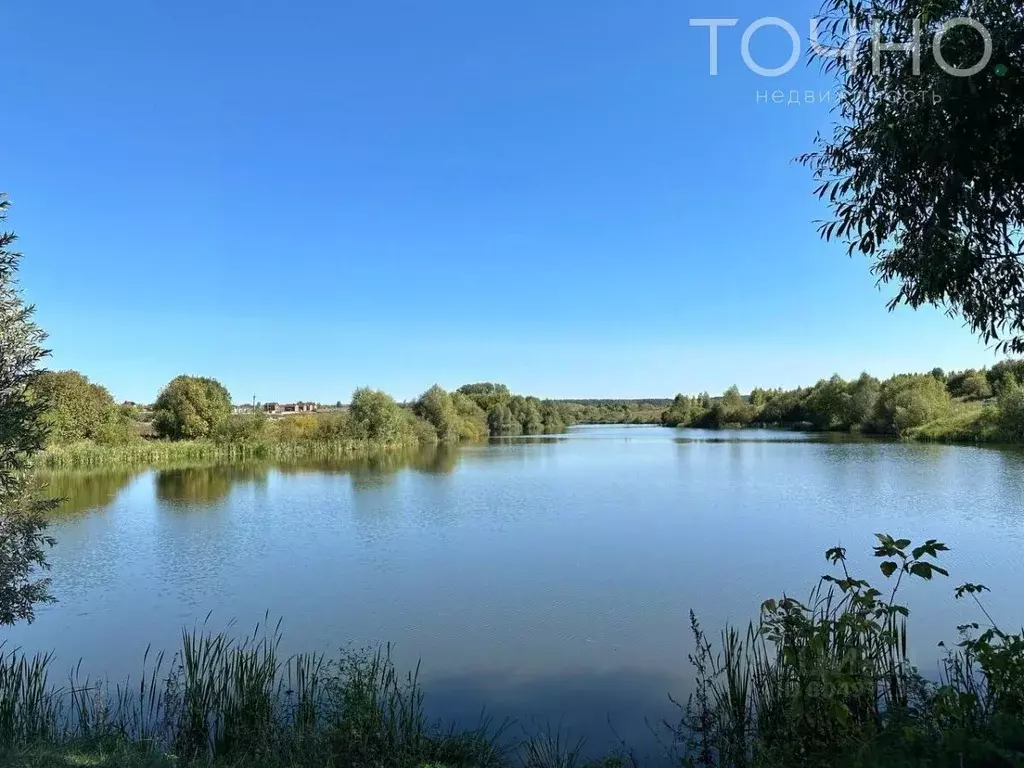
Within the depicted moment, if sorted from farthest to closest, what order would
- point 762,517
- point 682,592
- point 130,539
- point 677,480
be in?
point 677,480 → point 762,517 → point 130,539 → point 682,592

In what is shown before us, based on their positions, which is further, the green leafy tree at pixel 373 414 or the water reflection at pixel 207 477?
the green leafy tree at pixel 373 414

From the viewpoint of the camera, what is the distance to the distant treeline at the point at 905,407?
117 feet

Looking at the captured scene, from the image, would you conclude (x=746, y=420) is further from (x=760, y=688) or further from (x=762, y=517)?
(x=760, y=688)

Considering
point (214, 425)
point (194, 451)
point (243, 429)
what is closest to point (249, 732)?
point (194, 451)

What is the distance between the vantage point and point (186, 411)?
1674 inches

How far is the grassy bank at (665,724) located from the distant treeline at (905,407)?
24298mm

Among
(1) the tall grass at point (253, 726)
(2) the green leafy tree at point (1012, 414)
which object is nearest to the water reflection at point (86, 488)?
(1) the tall grass at point (253, 726)

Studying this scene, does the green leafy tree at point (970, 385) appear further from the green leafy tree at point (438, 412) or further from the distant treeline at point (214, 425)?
the distant treeline at point (214, 425)

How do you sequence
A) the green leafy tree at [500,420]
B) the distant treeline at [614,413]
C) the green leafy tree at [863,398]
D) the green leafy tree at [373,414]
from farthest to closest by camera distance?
1. the distant treeline at [614,413]
2. the green leafy tree at [500,420]
3. the green leafy tree at [863,398]
4. the green leafy tree at [373,414]

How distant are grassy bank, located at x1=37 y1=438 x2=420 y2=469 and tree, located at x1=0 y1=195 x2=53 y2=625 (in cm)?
2660

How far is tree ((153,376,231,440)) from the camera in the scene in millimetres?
42750

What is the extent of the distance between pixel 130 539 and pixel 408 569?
279 inches

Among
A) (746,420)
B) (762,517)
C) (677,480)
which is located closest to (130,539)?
(762,517)

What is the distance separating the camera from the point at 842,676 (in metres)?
3.20
